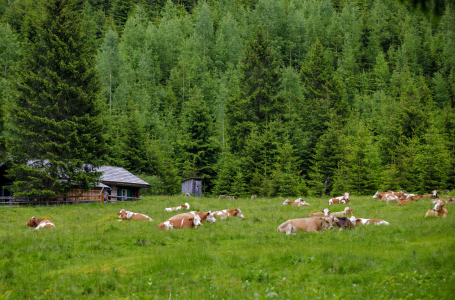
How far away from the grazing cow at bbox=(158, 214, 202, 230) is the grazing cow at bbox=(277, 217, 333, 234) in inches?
159

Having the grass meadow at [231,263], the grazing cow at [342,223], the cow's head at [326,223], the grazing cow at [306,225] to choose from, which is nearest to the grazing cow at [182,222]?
the grass meadow at [231,263]

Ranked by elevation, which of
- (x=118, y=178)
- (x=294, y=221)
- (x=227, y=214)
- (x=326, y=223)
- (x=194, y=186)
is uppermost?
(x=118, y=178)

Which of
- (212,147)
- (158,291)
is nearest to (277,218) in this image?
(158,291)

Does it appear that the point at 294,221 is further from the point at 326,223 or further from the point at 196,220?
the point at 196,220

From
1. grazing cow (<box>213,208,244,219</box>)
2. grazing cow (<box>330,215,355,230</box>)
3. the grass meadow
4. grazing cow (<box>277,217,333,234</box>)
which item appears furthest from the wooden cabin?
grazing cow (<box>330,215,355,230</box>)

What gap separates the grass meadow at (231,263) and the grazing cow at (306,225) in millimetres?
604

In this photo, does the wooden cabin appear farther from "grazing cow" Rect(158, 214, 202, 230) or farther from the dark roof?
"grazing cow" Rect(158, 214, 202, 230)

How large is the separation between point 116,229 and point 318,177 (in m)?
31.2

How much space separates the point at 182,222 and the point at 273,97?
140 feet

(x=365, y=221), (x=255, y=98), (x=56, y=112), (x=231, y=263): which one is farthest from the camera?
(x=255, y=98)

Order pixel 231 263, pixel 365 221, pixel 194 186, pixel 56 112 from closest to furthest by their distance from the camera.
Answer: pixel 231 263, pixel 365 221, pixel 56 112, pixel 194 186

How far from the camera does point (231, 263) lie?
9.55 m

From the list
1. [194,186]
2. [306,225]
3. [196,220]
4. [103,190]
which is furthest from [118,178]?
[306,225]

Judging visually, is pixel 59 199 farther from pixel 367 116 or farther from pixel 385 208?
pixel 367 116
